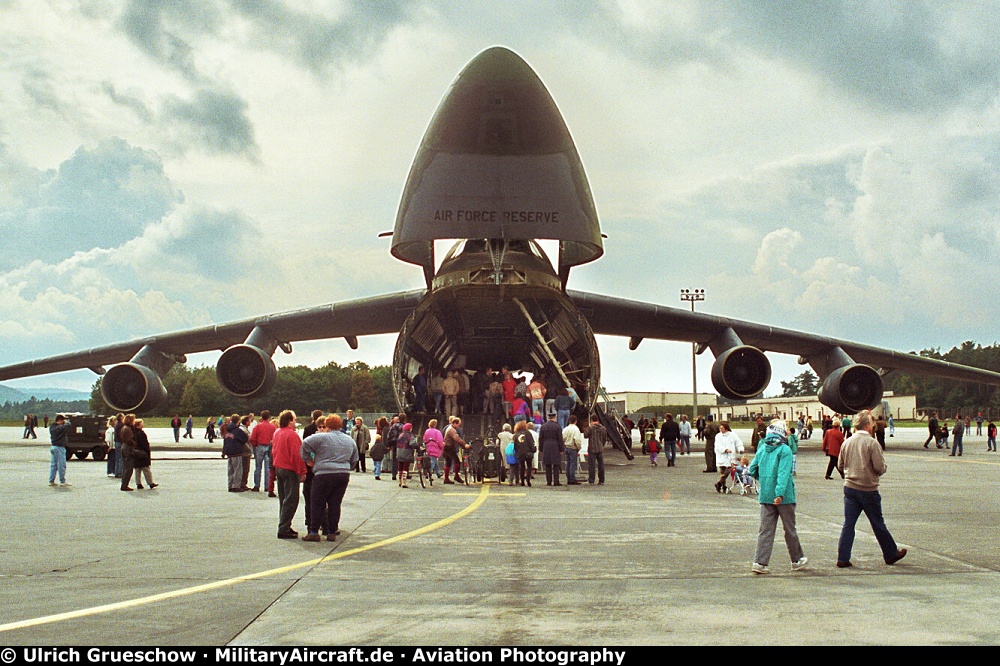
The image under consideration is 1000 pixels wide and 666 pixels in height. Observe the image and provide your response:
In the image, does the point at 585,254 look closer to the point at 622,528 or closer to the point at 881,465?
the point at 622,528

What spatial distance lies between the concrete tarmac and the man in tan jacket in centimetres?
19

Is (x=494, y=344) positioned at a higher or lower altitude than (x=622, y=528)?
higher

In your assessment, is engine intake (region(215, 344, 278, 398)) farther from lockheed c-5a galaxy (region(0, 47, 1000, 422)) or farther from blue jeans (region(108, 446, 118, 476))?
blue jeans (region(108, 446, 118, 476))

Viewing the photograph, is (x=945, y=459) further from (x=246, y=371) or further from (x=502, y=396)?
(x=246, y=371)

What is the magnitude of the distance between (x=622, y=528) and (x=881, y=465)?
3.18m

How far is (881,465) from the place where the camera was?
7953 millimetres

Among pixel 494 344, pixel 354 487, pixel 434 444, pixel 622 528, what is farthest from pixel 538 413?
pixel 622 528

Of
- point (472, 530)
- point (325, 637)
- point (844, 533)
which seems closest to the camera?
point (325, 637)

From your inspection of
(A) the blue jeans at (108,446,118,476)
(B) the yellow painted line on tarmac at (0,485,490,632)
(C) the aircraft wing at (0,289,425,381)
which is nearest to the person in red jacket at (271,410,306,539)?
(B) the yellow painted line on tarmac at (0,485,490,632)

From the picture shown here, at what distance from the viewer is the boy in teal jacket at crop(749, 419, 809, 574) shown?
739cm

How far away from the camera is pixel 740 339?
2686cm

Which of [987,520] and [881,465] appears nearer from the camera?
[881,465]

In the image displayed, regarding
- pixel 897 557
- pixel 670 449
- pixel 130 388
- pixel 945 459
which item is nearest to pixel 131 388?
pixel 130 388

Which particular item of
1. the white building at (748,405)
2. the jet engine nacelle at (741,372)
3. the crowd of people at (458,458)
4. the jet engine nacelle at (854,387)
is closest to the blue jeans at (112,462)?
the crowd of people at (458,458)
